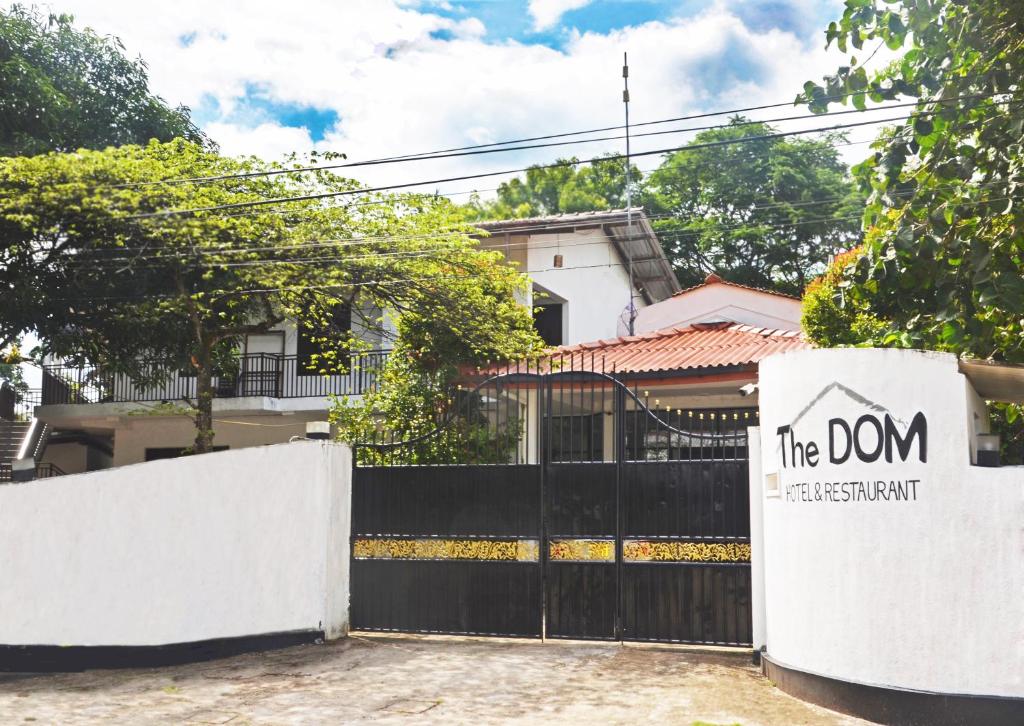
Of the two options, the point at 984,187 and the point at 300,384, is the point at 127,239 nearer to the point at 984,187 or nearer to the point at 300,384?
the point at 300,384

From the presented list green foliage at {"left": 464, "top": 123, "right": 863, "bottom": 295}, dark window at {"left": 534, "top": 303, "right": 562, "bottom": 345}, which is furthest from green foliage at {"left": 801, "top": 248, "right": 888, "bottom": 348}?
green foliage at {"left": 464, "top": 123, "right": 863, "bottom": 295}

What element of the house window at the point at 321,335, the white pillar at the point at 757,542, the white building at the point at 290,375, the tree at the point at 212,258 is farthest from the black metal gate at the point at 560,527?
the white building at the point at 290,375

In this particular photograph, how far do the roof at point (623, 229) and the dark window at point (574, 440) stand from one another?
1041cm

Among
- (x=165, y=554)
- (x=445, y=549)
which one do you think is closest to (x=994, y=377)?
(x=445, y=549)

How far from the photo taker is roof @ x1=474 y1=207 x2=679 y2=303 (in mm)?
20766

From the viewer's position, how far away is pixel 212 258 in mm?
17281

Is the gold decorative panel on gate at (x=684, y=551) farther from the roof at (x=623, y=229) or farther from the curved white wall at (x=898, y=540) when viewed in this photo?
the roof at (x=623, y=229)

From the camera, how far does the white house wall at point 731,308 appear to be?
20.0 m

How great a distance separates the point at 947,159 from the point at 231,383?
56.2 feet

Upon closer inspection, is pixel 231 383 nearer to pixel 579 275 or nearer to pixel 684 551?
pixel 579 275

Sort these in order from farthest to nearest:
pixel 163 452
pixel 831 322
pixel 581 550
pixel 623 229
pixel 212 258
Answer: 1. pixel 163 452
2. pixel 623 229
3. pixel 212 258
4. pixel 831 322
5. pixel 581 550

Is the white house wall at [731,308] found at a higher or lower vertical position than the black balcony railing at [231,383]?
higher

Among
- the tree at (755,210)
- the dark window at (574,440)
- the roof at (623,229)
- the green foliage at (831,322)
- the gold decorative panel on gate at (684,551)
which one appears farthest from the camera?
the tree at (755,210)

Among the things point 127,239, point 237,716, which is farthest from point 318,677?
point 127,239
